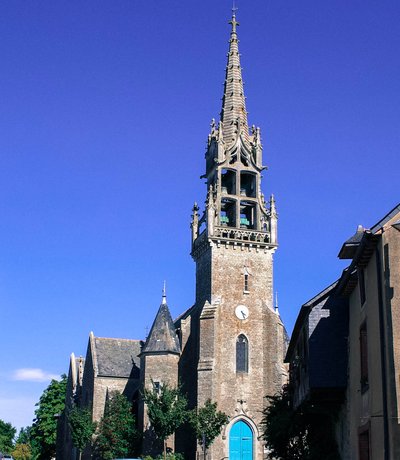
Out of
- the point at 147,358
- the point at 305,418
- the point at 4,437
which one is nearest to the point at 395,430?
the point at 305,418

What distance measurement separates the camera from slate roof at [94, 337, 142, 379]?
57.7 metres

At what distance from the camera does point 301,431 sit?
26.7 metres

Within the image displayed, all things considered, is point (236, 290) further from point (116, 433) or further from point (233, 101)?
point (233, 101)

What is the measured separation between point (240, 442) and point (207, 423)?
3.34 meters

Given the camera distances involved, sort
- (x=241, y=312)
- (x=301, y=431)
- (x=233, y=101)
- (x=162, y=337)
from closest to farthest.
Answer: (x=301, y=431) < (x=241, y=312) < (x=162, y=337) < (x=233, y=101)

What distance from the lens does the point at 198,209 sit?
56062 millimetres

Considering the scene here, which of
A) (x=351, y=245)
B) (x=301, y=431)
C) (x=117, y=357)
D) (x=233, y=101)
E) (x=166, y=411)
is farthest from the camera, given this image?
(x=117, y=357)

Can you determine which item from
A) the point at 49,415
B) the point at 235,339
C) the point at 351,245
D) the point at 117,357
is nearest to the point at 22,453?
the point at 49,415

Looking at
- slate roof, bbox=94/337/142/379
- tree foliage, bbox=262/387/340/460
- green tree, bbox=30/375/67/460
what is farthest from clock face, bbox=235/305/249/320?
green tree, bbox=30/375/67/460

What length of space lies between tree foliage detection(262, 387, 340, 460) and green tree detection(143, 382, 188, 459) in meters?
15.7

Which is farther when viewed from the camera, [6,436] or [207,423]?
[6,436]

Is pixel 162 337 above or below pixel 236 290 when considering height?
below

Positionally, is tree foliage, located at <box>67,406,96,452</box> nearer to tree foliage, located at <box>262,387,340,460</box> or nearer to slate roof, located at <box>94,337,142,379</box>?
slate roof, located at <box>94,337,142,379</box>

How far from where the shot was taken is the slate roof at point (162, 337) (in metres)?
50.7
